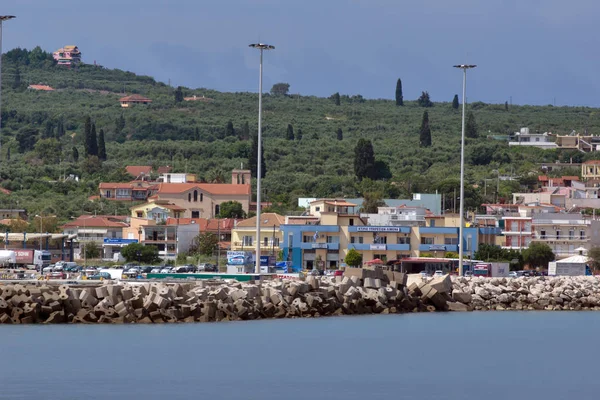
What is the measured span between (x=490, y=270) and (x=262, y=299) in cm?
2638

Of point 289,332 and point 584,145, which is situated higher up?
point 584,145

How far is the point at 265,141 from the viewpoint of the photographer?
13438cm

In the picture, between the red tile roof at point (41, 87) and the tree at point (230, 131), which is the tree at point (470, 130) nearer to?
the tree at point (230, 131)

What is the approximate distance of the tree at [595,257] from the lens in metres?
69.3

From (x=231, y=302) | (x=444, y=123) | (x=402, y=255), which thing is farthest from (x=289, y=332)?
(x=444, y=123)

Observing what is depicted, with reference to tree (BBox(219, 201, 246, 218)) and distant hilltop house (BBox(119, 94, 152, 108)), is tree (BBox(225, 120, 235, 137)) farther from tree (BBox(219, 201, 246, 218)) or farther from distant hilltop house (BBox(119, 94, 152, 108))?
tree (BBox(219, 201, 246, 218))

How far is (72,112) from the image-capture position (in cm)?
16575

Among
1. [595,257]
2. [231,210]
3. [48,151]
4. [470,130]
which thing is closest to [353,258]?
[595,257]

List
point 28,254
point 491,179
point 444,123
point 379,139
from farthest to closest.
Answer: point 444,123 < point 379,139 < point 491,179 < point 28,254

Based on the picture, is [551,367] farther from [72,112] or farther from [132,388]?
[72,112]

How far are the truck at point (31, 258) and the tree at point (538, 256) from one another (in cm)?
2405

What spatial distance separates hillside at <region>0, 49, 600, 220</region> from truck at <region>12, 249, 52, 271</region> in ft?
68.5

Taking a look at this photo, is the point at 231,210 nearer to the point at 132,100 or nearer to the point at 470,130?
the point at 470,130

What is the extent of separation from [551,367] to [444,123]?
416ft
